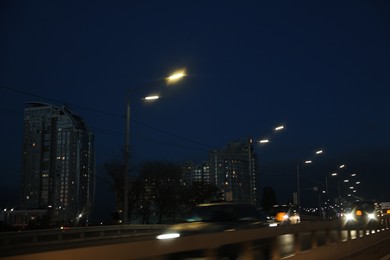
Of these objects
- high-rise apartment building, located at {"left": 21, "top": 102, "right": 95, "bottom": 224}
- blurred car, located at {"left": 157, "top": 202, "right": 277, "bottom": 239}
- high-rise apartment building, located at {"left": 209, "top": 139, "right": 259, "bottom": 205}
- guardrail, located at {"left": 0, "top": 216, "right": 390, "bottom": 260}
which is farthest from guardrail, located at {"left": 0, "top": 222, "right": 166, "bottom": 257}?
high-rise apartment building, located at {"left": 21, "top": 102, "right": 95, "bottom": 224}

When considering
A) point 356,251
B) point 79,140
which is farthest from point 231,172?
point 356,251

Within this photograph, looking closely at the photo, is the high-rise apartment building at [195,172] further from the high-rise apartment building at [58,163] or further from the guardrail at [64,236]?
the guardrail at [64,236]

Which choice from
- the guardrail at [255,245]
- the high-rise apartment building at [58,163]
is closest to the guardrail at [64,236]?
the guardrail at [255,245]

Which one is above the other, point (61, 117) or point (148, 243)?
point (61, 117)

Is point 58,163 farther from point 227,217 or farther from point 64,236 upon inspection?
point 227,217

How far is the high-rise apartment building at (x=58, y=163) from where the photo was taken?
70500 mm

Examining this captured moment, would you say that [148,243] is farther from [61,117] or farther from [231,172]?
[61,117]

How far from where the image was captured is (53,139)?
7769cm

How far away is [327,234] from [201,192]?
63658mm

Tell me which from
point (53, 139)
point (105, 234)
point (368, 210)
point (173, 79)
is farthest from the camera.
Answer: point (53, 139)

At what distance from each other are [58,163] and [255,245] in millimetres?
86588

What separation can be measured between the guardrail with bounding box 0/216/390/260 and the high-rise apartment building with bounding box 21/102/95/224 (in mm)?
51666

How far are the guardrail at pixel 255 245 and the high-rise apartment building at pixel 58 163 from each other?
51.7 metres

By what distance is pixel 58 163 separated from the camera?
9194 centimetres
